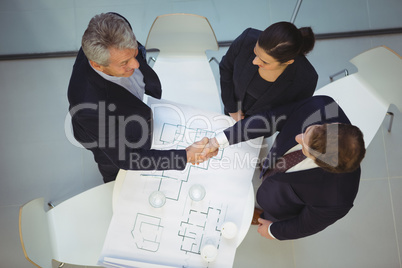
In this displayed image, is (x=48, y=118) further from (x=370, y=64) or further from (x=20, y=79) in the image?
(x=370, y=64)

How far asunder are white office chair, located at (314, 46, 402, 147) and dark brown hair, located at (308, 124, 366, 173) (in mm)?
794

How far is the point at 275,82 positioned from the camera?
1744 millimetres

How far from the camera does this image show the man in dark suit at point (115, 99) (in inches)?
57.1

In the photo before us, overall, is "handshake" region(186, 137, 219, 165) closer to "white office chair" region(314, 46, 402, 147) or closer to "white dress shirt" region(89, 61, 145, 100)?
"white dress shirt" region(89, 61, 145, 100)

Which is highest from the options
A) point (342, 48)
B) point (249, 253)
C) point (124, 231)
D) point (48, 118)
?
point (342, 48)

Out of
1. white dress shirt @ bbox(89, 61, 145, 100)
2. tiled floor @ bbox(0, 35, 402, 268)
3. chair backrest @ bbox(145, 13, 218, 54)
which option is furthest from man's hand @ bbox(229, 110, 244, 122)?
tiled floor @ bbox(0, 35, 402, 268)

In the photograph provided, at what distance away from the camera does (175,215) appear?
5.92 ft

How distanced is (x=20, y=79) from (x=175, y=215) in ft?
6.34

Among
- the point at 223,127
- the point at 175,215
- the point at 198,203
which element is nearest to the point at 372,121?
the point at 223,127

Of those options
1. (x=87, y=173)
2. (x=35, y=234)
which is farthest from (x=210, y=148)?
(x=87, y=173)

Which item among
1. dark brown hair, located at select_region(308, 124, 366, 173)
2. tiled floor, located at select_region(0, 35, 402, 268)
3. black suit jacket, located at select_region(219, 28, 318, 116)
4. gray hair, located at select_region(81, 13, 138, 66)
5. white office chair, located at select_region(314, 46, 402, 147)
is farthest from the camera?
tiled floor, located at select_region(0, 35, 402, 268)

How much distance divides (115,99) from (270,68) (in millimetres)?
791

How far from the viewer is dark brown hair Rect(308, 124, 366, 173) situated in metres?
1.31

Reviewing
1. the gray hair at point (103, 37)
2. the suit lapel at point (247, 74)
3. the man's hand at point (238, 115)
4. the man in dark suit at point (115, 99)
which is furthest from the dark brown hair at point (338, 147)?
the gray hair at point (103, 37)
